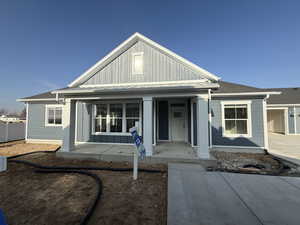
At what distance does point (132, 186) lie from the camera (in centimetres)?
359

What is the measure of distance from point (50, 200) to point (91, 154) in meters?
2.90

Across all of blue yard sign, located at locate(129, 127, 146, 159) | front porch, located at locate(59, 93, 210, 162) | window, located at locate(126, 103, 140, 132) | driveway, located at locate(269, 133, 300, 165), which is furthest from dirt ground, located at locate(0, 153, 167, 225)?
driveway, located at locate(269, 133, 300, 165)

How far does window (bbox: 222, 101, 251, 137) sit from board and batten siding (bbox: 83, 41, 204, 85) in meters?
2.65

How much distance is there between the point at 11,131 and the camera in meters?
10.4

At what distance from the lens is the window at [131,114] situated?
782 cm

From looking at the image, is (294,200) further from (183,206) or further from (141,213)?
(141,213)

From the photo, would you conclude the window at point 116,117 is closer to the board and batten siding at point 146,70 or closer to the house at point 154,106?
the house at point 154,106

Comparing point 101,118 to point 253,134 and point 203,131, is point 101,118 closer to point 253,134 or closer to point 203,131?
point 203,131

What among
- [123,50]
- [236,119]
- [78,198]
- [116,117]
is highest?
[123,50]

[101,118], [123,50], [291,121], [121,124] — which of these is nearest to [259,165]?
[121,124]

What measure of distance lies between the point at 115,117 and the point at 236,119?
6.98 m

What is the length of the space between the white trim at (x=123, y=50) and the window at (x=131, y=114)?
9.24 ft

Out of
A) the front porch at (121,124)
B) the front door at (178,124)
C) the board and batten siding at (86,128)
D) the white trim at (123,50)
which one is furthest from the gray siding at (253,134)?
the board and batten siding at (86,128)

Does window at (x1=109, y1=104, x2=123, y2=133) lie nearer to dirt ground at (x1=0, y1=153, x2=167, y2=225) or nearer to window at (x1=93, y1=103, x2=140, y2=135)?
window at (x1=93, y1=103, x2=140, y2=135)
